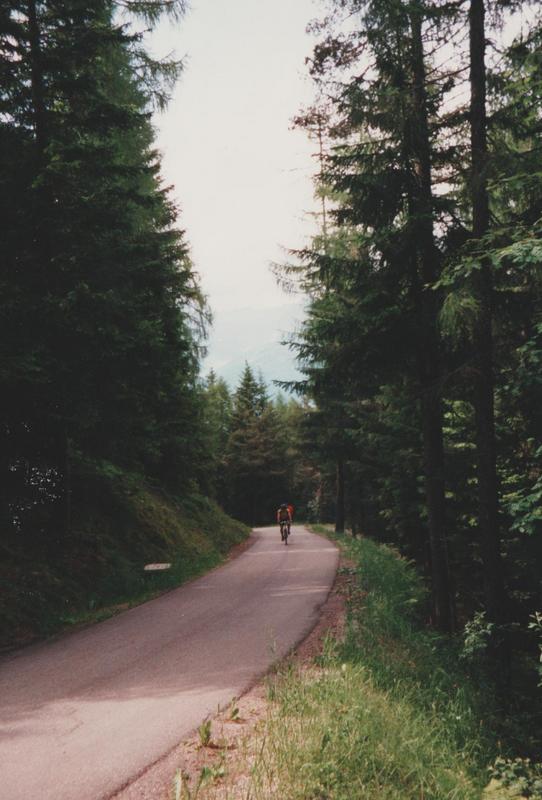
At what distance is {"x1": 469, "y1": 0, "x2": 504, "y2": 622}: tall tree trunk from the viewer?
8.41 meters

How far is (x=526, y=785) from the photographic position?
4992 mm

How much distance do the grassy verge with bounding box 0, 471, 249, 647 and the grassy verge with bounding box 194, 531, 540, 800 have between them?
208 inches

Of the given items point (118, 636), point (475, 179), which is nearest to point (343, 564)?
point (118, 636)

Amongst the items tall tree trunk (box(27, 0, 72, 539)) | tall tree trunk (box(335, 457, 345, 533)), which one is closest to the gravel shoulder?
tall tree trunk (box(27, 0, 72, 539))

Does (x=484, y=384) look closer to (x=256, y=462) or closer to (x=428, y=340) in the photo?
(x=428, y=340)

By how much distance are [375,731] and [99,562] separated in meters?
9.10

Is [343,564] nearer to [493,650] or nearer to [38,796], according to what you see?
[493,650]

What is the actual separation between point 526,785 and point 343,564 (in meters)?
11.1

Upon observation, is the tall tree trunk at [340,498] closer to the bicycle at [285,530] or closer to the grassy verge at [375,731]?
the bicycle at [285,530]

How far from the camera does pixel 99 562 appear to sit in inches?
473

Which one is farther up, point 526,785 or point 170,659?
point 170,659

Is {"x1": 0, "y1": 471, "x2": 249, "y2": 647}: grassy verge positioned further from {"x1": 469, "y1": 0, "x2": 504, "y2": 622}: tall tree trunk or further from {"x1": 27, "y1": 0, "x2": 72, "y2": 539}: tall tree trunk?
→ {"x1": 469, "y1": 0, "x2": 504, "y2": 622}: tall tree trunk

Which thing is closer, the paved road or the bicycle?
the paved road

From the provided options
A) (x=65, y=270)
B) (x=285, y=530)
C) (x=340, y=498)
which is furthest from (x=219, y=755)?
(x=340, y=498)
